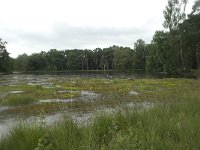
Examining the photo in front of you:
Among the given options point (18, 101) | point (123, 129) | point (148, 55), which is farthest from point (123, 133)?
point (148, 55)

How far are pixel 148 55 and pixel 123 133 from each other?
366 feet

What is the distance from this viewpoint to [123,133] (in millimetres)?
6375

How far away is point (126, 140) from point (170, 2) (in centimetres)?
5968

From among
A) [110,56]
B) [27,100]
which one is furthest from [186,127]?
[110,56]

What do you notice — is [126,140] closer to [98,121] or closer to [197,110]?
[98,121]

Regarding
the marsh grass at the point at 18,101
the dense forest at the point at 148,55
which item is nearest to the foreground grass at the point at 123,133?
the dense forest at the point at 148,55

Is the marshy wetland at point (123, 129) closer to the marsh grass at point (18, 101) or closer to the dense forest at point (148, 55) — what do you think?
the dense forest at point (148, 55)

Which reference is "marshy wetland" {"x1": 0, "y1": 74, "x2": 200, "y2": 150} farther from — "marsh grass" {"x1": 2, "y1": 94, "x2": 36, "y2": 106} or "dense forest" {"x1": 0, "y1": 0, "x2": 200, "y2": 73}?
"marsh grass" {"x1": 2, "y1": 94, "x2": 36, "y2": 106}

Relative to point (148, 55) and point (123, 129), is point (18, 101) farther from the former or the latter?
point (148, 55)

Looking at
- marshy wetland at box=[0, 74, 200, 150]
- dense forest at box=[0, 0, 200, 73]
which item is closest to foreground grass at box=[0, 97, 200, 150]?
marshy wetland at box=[0, 74, 200, 150]

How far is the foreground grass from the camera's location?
5.11 m

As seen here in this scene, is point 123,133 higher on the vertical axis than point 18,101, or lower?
higher

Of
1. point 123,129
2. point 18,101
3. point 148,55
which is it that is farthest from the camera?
point 148,55

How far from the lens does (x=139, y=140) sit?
17.2 ft
